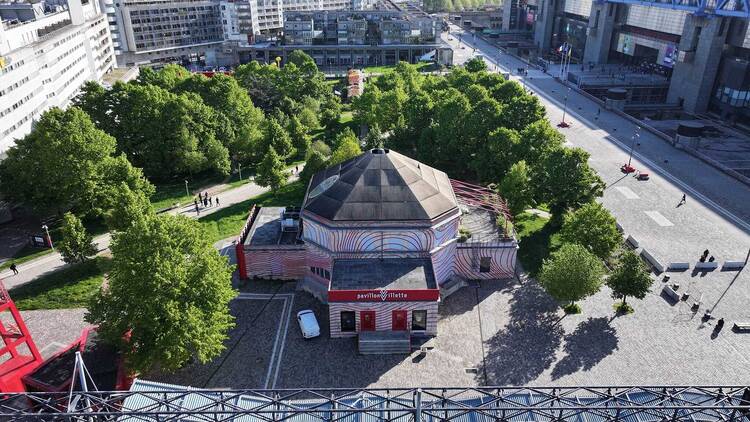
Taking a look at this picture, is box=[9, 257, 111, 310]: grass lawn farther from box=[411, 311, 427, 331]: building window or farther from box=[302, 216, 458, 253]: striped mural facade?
box=[411, 311, 427, 331]: building window

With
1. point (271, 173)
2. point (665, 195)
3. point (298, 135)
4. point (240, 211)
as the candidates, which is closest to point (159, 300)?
point (240, 211)

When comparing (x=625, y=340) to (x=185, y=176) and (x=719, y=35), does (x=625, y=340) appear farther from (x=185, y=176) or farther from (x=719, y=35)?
(x=719, y=35)

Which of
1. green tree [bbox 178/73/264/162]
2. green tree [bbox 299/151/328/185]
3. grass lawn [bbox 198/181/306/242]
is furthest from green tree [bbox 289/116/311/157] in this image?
green tree [bbox 299/151/328/185]

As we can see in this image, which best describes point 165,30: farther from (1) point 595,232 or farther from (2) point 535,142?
(1) point 595,232

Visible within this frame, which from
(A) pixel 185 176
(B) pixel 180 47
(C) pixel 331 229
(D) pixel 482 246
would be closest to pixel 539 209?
(D) pixel 482 246

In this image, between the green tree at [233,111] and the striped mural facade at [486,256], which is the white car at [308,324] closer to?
the striped mural facade at [486,256]

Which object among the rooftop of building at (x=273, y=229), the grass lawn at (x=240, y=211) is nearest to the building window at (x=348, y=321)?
the rooftop of building at (x=273, y=229)
